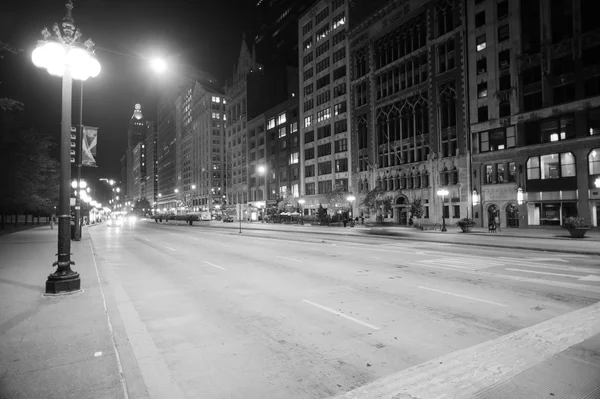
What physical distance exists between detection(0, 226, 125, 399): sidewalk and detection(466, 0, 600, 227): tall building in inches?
1730

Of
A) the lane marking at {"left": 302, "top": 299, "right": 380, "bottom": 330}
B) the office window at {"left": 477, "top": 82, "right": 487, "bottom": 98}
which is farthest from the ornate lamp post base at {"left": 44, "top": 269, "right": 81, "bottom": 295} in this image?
the office window at {"left": 477, "top": 82, "right": 487, "bottom": 98}

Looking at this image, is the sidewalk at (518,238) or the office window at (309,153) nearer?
the sidewalk at (518,238)

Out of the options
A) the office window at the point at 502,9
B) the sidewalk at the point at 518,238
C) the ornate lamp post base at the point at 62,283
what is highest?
the office window at the point at 502,9

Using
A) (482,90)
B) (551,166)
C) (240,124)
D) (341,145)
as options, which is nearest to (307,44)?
(341,145)

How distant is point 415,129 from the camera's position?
179 feet

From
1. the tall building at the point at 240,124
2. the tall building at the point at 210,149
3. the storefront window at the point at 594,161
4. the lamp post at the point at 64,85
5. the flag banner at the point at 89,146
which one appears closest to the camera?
the lamp post at the point at 64,85

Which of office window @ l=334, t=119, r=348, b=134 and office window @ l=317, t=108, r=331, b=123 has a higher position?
office window @ l=317, t=108, r=331, b=123

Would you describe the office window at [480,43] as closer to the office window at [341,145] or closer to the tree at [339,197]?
the office window at [341,145]

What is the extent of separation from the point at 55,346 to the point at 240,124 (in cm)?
10866

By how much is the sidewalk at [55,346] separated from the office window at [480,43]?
51.7m

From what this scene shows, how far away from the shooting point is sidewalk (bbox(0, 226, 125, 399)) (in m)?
4.13

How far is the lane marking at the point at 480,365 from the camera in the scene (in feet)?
13.9

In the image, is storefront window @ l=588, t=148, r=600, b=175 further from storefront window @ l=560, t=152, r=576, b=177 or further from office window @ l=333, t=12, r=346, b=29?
office window @ l=333, t=12, r=346, b=29

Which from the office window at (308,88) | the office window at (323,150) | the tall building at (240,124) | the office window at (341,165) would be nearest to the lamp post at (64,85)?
the office window at (341,165)
